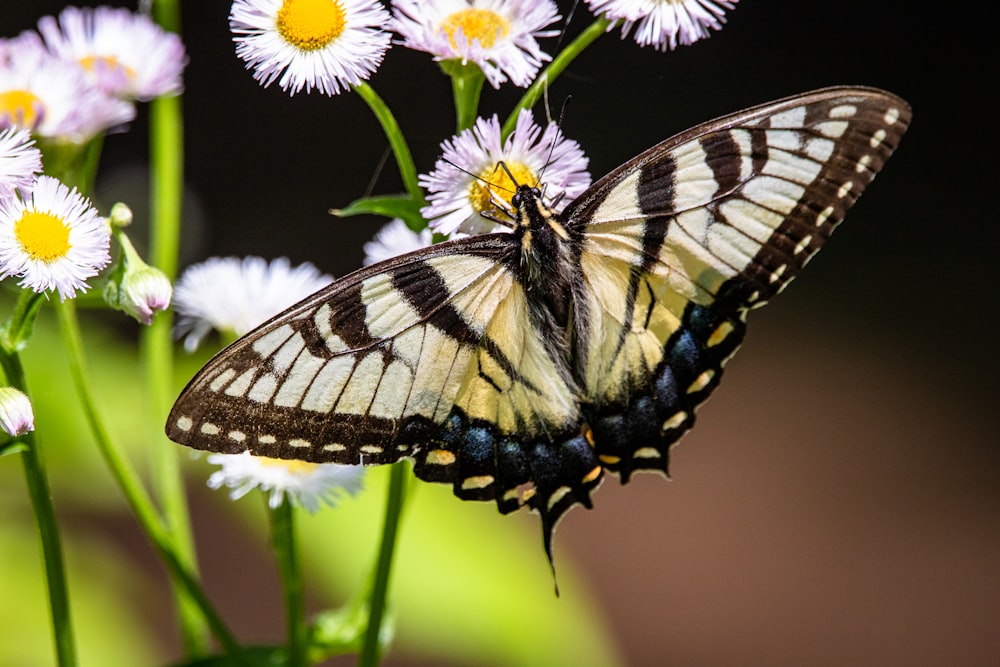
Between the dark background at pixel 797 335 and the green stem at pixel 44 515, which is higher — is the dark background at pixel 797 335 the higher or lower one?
the higher one

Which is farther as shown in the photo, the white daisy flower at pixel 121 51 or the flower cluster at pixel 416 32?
the white daisy flower at pixel 121 51

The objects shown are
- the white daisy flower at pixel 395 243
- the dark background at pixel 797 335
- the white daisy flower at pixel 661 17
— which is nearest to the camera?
the white daisy flower at pixel 661 17

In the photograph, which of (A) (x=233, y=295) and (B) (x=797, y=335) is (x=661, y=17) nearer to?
(A) (x=233, y=295)

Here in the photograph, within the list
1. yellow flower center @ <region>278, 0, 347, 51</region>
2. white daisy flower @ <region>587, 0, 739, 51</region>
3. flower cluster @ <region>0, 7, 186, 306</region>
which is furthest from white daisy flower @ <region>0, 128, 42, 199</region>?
white daisy flower @ <region>587, 0, 739, 51</region>

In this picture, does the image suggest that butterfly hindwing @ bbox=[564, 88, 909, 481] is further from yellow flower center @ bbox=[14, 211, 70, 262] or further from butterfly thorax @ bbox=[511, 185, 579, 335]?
yellow flower center @ bbox=[14, 211, 70, 262]

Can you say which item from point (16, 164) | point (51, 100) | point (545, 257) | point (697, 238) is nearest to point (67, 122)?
point (51, 100)

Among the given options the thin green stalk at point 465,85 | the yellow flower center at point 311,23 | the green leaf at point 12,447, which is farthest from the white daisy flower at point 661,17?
the green leaf at point 12,447

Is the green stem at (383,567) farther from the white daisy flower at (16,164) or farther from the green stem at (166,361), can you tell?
the white daisy flower at (16,164)
